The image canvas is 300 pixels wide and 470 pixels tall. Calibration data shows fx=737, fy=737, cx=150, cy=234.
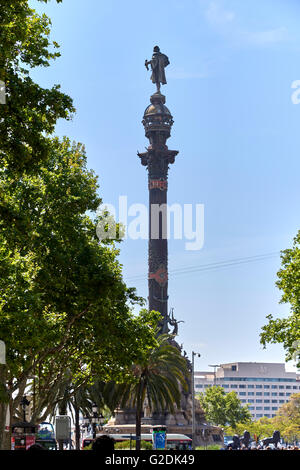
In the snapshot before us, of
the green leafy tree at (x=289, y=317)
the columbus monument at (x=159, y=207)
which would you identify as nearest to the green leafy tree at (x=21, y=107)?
the green leafy tree at (x=289, y=317)

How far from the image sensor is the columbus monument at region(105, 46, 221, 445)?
9375cm

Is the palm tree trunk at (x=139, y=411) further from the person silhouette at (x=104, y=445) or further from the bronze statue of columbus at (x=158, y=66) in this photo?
the bronze statue of columbus at (x=158, y=66)

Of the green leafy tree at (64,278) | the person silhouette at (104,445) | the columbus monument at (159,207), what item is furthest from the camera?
the columbus monument at (159,207)

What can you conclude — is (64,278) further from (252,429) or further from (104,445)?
(252,429)

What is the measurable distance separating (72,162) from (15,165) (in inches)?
740

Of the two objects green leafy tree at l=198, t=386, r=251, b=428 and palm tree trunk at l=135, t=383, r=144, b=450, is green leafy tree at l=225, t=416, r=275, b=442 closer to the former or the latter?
green leafy tree at l=198, t=386, r=251, b=428

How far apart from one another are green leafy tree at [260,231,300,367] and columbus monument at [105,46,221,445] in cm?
5245

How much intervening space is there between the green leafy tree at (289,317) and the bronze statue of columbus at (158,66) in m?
71.8

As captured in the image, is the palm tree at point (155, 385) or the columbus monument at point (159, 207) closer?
the palm tree at point (155, 385)

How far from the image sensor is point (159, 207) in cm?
10062

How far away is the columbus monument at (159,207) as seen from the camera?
9375cm
